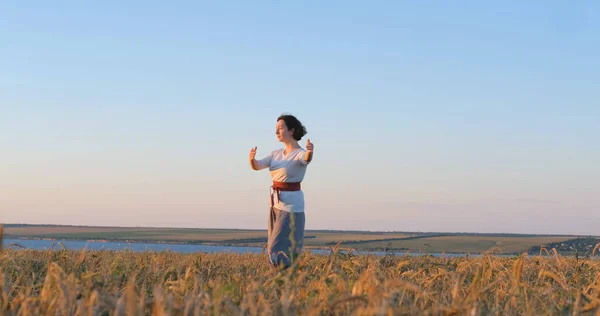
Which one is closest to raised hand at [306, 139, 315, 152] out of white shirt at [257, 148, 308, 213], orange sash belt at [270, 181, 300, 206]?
white shirt at [257, 148, 308, 213]

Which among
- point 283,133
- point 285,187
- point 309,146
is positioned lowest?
point 285,187

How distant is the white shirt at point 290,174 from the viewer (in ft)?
32.6

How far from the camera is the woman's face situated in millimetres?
10234

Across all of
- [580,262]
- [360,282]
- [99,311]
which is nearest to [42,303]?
[99,311]

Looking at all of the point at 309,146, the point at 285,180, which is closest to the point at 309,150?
the point at 309,146

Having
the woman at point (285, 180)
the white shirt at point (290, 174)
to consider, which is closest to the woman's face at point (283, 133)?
the woman at point (285, 180)

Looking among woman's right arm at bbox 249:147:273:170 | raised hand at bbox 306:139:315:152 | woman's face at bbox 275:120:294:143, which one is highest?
woman's face at bbox 275:120:294:143

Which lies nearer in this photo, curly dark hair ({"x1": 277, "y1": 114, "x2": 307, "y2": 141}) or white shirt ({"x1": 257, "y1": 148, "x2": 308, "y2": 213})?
white shirt ({"x1": 257, "y1": 148, "x2": 308, "y2": 213})

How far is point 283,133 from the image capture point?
1023 centimetres

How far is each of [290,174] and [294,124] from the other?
2.70ft

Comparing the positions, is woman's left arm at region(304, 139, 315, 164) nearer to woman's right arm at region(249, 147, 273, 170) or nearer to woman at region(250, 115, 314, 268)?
woman at region(250, 115, 314, 268)

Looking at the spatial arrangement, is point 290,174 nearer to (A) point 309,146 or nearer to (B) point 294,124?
(A) point 309,146

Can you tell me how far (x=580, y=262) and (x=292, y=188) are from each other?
166 inches

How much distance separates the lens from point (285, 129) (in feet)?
33.6
